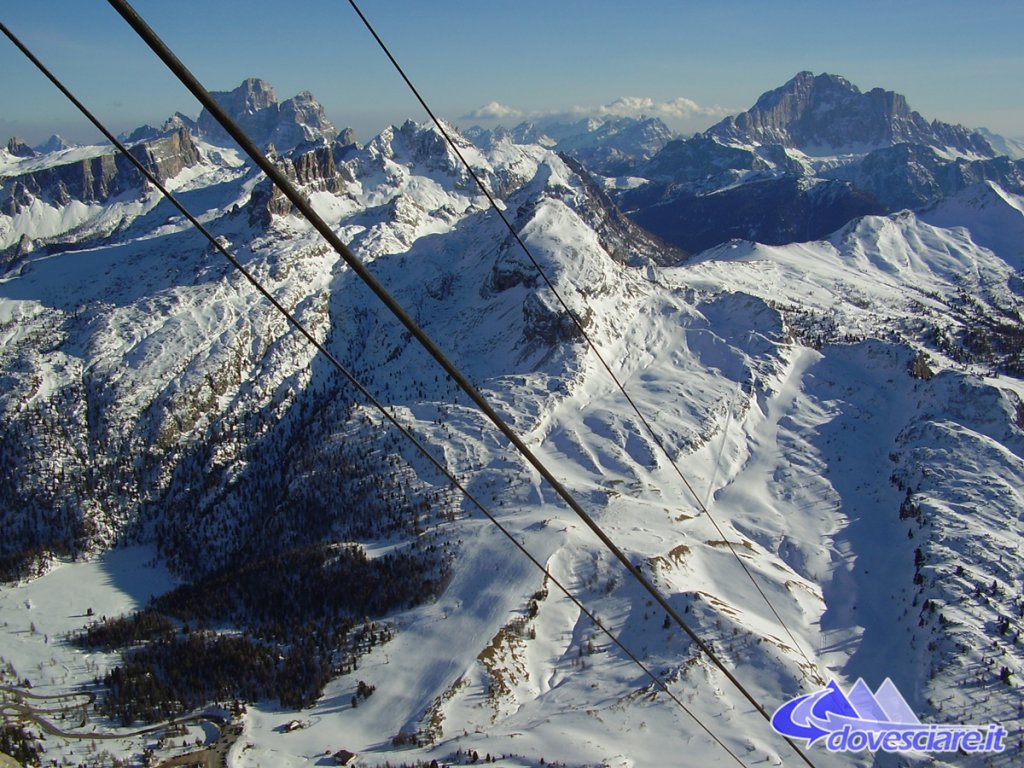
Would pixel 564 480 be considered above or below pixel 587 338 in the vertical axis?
below

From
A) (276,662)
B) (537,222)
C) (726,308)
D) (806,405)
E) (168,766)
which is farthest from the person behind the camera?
(537,222)

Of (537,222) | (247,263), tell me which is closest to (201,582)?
(247,263)

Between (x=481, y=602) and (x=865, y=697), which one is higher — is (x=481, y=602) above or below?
above

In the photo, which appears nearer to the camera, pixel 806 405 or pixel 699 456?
pixel 699 456

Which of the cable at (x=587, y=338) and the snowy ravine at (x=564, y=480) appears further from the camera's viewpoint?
the snowy ravine at (x=564, y=480)

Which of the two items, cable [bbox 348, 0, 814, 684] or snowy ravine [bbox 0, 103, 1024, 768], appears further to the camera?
snowy ravine [bbox 0, 103, 1024, 768]

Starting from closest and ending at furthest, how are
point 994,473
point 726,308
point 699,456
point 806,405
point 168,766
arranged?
1. point 168,766
2. point 994,473
3. point 699,456
4. point 806,405
5. point 726,308

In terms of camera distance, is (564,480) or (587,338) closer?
(587,338)

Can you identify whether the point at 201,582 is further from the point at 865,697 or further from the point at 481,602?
the point at 865,697
